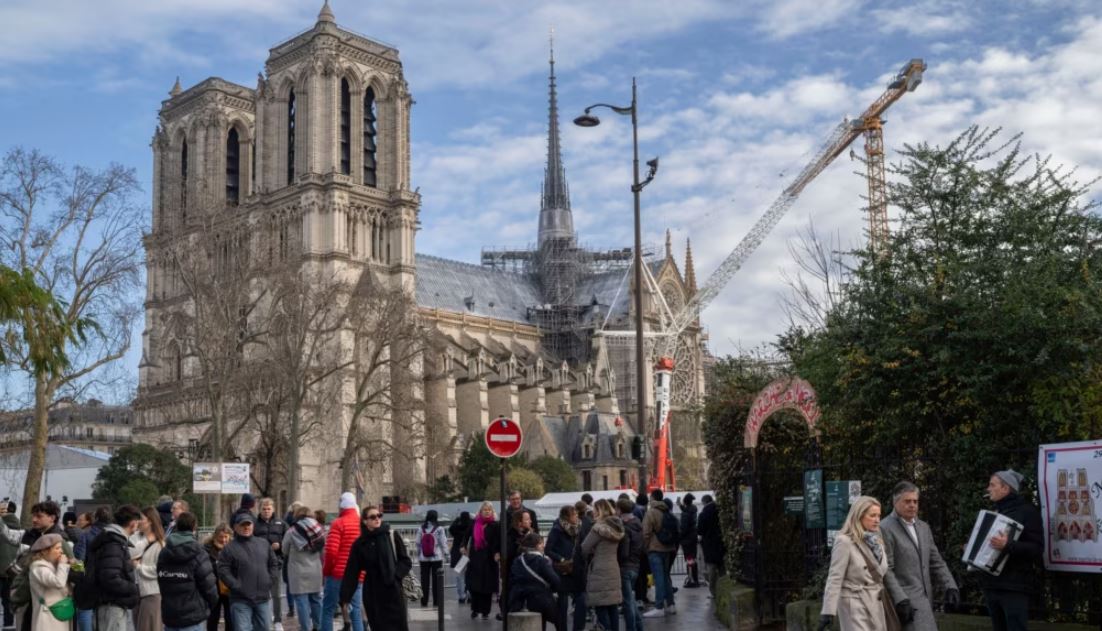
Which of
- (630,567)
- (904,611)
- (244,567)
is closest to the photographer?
(904,611)

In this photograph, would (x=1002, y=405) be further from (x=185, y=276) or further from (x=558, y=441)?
(x=558, y=441)

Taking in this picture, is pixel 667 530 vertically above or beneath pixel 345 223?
beneath

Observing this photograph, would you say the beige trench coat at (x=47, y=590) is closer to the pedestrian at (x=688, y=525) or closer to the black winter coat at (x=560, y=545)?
the black winter coat at (x=560, y=545)

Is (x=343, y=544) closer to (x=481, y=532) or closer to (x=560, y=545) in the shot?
(x=560, y=545)

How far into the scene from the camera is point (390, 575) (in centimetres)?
1225

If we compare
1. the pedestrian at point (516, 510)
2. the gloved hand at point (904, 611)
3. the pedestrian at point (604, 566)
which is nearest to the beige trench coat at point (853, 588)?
the gloved hand at point (904, 611)

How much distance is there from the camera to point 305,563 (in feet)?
49.4

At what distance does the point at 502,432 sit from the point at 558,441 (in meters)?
73.4

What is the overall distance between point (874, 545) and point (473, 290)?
9492 centimetres

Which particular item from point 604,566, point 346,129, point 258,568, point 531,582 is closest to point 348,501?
point 258,568

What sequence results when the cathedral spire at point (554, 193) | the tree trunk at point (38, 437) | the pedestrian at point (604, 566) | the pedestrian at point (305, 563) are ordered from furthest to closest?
the cathedral spire at point (554, 193) → the tree trunk at point (38, 437) → the pedestrian at point (305, 563) → the pedestrian at point (604, 566)

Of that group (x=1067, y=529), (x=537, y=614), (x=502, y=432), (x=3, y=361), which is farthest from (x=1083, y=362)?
(x=3, y=361)

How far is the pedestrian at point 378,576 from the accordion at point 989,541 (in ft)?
17.4

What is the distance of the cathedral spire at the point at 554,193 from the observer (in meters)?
127
